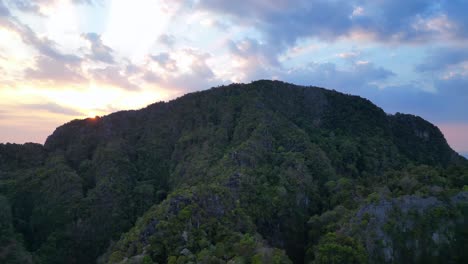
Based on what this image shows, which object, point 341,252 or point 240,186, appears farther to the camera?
point 240,186

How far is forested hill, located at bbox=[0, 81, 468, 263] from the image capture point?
4656cm

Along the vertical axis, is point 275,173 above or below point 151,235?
above

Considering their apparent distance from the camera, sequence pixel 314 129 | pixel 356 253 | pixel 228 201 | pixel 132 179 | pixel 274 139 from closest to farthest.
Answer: pixel 356 253 < pixel 228 201 < pixel 274 139 < pixel 132 179 < pixel 314 129

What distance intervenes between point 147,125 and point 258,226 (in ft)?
226

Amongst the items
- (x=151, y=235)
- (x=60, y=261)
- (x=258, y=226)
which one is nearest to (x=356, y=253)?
(x=258, y=226)

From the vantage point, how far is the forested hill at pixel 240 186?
46.6 metres

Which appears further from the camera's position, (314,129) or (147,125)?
(147,125)

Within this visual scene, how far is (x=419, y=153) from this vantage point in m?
115

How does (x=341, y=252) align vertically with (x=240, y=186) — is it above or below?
below

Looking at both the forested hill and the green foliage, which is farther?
the forested hill

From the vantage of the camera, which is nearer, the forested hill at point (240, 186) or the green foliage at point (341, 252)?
the green foliage at point (341, 252)

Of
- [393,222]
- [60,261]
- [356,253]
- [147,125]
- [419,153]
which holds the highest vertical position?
[147,125]

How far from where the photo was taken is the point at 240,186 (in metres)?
61.0

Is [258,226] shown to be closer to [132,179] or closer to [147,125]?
[132,179]
